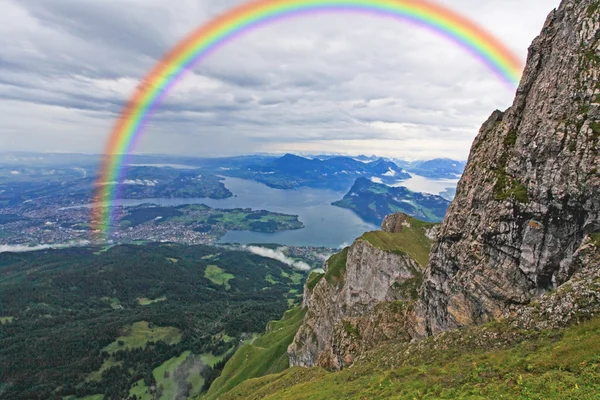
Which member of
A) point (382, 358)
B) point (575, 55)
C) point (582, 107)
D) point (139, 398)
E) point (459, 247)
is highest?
point (575, 55)

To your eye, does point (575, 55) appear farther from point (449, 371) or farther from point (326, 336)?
point (326, 336)

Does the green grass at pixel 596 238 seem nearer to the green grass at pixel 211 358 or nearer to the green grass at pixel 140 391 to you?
the green grass at pixel 140 391

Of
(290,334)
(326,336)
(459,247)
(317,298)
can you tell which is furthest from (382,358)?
(290,334)

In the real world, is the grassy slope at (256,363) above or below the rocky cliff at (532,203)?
below

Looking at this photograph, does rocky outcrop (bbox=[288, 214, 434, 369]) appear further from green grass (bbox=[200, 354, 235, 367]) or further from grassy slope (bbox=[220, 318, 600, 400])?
green grass (bbox=[200, 354, 235, 367])

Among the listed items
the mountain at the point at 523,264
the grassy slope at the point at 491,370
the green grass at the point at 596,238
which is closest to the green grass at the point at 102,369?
the mountain at the point at 523,264

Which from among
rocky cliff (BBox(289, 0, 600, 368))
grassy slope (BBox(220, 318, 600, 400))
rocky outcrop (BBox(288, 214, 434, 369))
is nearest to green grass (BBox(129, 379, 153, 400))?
rocky outcrop (BBox(288, 214, 434, 369))

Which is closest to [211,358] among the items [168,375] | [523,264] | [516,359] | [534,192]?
[168,375]
